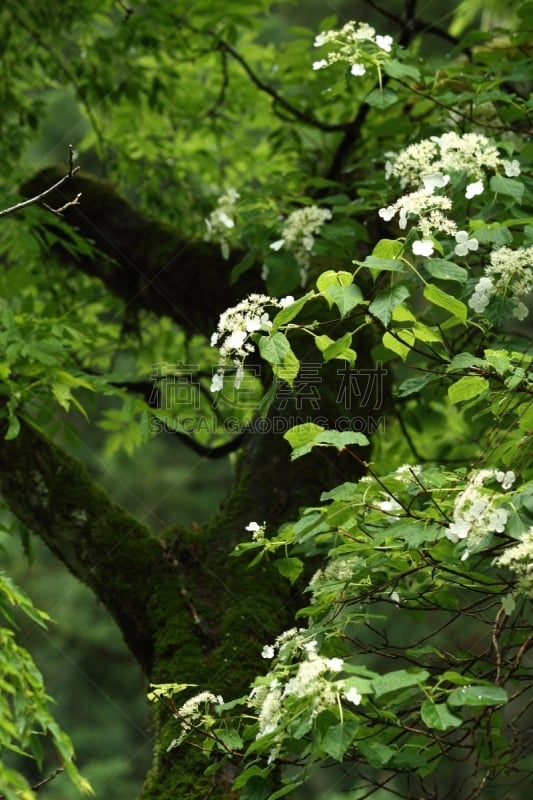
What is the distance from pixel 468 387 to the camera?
6.35 ft

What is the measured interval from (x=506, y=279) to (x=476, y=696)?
2.94ft

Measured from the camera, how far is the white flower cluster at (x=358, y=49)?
8.38 ft

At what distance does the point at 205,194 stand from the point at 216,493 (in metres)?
7.53

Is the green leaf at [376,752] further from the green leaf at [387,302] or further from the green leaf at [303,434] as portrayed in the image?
the green leaf at [387,302]

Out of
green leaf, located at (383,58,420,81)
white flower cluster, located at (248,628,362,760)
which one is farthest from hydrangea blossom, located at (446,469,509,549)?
green leaf, located at (383,58,420,81)

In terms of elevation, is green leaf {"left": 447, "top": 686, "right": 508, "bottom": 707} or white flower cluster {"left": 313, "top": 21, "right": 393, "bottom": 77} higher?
white flower cluster {"left": 313, "top": 21, "right": 393, "bottom": 77}

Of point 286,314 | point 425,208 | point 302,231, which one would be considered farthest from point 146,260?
point 286,314

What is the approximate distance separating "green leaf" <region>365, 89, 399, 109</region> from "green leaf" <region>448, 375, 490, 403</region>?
3.45ft

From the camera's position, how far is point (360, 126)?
382 centimetres

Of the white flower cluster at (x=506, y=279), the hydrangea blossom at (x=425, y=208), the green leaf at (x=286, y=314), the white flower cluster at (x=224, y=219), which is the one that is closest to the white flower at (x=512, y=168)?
the white flower cluster at (x=506, y=279)

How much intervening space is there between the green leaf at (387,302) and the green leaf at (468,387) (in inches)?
9.7

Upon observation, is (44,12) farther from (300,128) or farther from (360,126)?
(360,126)

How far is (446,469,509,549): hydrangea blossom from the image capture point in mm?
1625

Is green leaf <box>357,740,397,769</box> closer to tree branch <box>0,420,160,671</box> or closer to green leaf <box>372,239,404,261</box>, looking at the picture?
green leaf <box>372,239,404,261</box>
